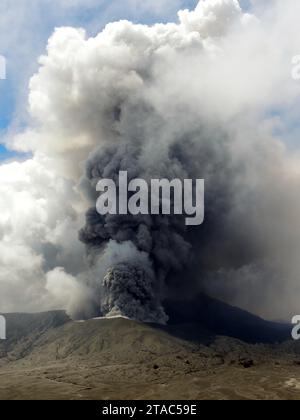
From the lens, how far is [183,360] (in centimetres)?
10119

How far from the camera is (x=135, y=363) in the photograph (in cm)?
10162

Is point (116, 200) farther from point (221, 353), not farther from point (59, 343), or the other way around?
point (221, 353)

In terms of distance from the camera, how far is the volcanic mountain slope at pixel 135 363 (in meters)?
73.5

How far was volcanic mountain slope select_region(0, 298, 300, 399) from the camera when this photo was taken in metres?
73.5
